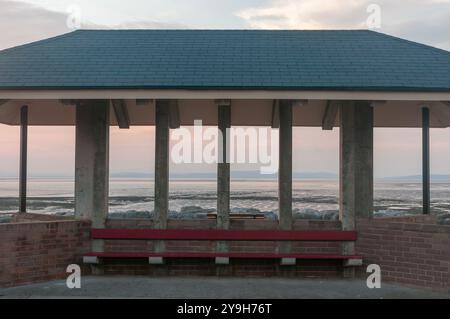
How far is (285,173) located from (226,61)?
2683 millimetres

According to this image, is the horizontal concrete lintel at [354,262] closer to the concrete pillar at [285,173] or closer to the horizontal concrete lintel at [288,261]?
the horizontal concrete lintel at [288,261]

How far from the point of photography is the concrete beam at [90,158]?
35.0 ft

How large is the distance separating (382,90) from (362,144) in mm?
1365

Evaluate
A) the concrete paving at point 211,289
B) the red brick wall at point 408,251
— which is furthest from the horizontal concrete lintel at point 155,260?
the red brick wall at point 408,251

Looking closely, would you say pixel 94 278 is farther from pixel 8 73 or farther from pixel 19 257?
pixel 8 73

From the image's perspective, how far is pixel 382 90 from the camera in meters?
9.84

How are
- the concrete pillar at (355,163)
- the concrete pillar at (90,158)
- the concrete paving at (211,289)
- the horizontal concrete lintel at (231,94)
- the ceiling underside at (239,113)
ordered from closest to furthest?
the concrete paving at (211,289), the horizontal concrete lintel at (231,94), the concrete pillar at (355,163), the concrete pillar at (90,158), the ceiling underside at (239,113)

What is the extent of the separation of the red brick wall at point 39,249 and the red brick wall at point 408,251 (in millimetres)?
5665

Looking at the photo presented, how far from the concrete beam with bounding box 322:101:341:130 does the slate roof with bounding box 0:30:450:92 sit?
115cm

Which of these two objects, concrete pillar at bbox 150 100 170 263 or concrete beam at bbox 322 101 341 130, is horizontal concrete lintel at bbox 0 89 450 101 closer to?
concrete pillar at bbox 150 100 170 263

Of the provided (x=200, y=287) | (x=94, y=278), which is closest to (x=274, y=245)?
(x=200, y=287)

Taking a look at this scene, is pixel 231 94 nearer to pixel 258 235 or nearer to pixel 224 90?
pixel 224 90

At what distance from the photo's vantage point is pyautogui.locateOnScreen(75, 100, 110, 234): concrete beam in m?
10.7

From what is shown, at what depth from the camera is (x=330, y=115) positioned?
12.4 m
